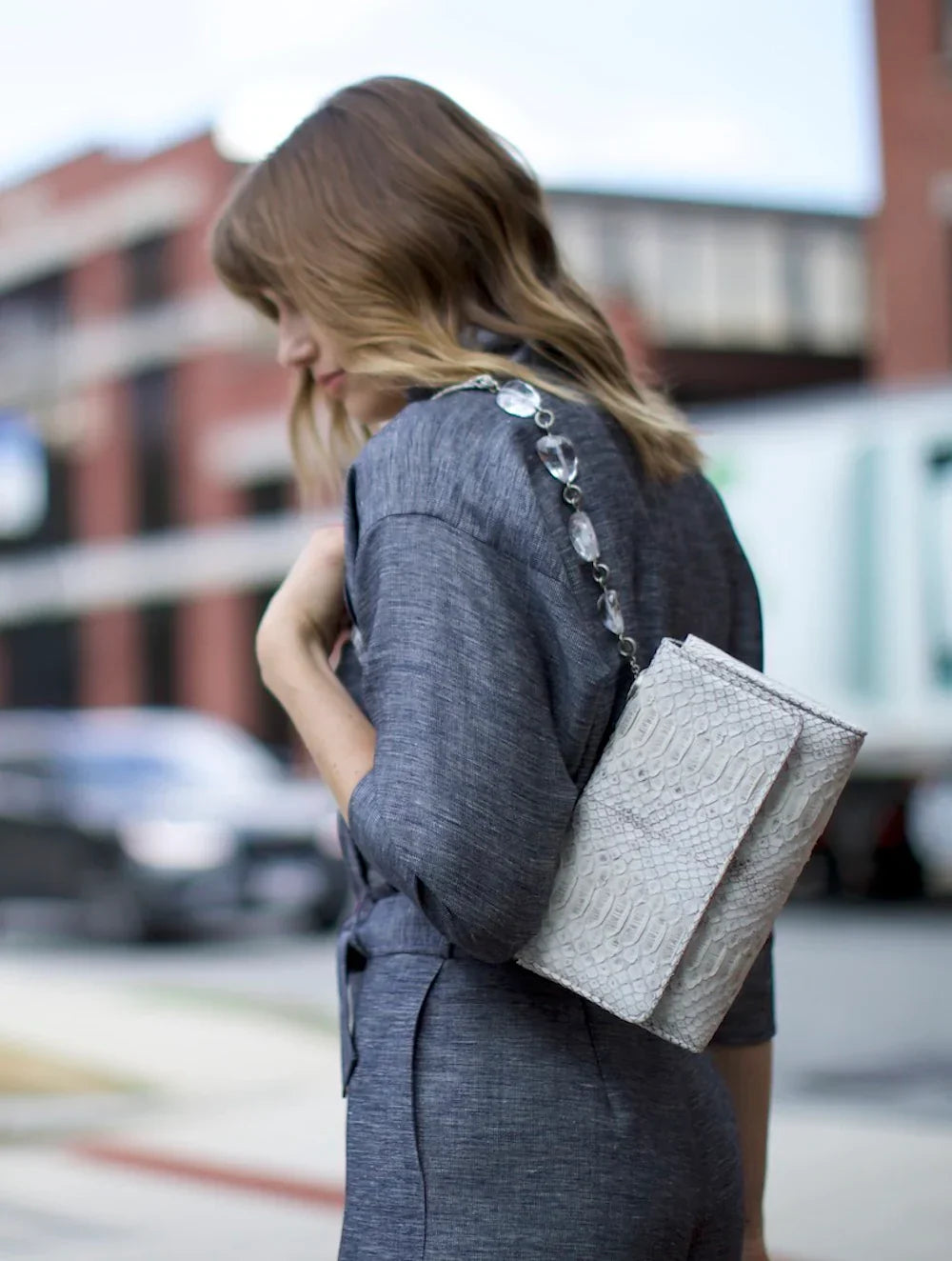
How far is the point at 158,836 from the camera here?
1315 cm

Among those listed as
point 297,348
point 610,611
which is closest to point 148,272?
point 297,348

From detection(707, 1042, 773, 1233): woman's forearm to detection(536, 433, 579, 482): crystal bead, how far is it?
65cm

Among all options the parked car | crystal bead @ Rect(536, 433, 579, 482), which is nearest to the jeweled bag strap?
crystal bead @ Rect(536, 433, 579, 482)

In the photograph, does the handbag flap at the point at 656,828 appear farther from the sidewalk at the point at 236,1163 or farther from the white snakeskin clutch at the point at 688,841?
the sidewalk at the point at 236,1163

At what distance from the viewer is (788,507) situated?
568 inches

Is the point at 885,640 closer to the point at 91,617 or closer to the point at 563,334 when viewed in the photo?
the point at 563,334

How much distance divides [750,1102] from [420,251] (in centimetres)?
92

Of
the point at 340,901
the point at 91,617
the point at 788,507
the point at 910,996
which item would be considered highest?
the point at 788,507

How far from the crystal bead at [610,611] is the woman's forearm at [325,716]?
23cm

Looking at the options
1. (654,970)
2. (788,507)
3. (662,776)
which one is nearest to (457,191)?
(662,776)

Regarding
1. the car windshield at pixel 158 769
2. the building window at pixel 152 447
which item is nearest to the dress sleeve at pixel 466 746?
the car windshield at pixel 158 769

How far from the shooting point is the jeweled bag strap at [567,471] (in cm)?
160

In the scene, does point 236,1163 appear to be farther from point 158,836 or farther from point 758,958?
point 158,836

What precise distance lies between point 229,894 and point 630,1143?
459 inches
